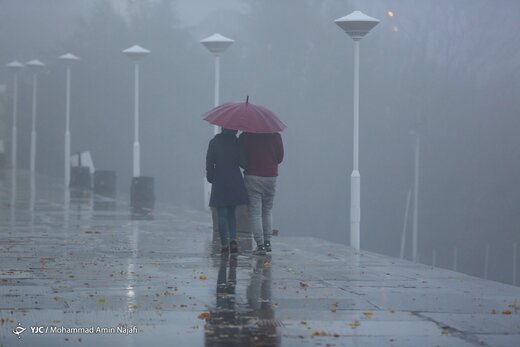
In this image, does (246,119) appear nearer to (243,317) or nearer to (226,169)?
(226,169)

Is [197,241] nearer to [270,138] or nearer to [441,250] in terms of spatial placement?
[270,138]

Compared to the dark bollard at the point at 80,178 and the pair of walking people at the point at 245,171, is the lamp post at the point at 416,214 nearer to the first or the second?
the dark bollard at the point at 80,178

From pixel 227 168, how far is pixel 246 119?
26.5 inches

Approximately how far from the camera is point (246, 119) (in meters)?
14.5

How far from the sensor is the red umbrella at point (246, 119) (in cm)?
1446

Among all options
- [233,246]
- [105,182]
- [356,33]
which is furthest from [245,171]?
[105,182]

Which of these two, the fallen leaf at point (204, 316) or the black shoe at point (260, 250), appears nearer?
the fallen leaf at point (204, 316)

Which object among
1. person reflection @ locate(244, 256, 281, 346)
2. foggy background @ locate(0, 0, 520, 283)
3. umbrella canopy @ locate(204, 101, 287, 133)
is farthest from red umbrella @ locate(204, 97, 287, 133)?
foggy background @ locate(0, 0, 520, 283)

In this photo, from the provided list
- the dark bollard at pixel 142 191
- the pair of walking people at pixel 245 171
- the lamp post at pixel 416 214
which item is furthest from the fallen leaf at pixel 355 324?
the lamp post at pixel 416 214

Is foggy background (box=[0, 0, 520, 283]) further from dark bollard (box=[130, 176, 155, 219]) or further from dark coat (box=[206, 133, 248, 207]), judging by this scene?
dark coat (box=[206, 133, 248, 207])

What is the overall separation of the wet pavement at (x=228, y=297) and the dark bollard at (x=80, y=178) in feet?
63.6

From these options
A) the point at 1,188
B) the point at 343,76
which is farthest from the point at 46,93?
the point at 1,188

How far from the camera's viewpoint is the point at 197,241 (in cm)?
1747

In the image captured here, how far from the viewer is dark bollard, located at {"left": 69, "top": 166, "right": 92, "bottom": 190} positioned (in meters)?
37.4
